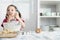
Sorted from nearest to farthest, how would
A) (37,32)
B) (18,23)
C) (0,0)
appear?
1. (37,32)
2. (18,23)
3. (0,0)

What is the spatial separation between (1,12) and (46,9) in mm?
485

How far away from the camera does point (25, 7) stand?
4.40 feet

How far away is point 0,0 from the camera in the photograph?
4.31 ft

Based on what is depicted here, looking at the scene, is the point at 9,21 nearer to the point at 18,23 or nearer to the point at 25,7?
the point at 18,23

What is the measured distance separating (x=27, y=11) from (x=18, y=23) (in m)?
0.37

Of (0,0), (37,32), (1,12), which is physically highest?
(0,0)

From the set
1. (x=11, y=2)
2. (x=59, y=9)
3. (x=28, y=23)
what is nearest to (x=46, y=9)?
(x=59, y=9)

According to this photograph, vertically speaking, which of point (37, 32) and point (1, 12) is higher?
point (1, 12)

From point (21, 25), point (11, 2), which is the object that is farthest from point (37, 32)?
point (11, 2)

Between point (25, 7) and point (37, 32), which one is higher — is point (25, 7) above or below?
above

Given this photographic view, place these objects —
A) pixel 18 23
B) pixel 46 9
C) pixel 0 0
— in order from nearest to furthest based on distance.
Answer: pixel 18 23 < pixel 0 0 < pixel 46 9

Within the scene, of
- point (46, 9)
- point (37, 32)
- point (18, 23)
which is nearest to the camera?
point (37, 32)

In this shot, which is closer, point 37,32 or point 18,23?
point 37,32

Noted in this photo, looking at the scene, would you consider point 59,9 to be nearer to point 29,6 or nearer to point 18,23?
point 29,6
